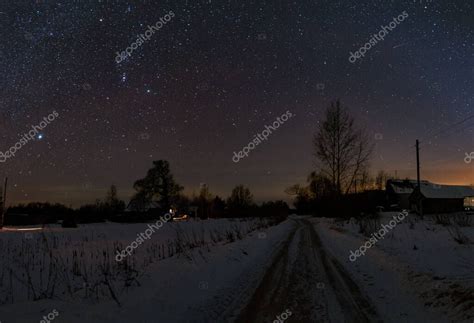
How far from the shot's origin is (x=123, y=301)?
7094 millimetres

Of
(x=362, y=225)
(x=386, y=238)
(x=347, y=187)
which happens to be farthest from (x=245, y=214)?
(x=386, y=238)

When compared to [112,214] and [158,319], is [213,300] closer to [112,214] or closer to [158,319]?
[158,319]

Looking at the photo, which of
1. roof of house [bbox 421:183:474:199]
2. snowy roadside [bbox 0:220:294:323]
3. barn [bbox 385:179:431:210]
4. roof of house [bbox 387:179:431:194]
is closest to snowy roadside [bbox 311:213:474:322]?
snowy roadside [bbox 0:220:294:323]

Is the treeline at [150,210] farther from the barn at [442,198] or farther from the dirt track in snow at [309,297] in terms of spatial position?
the dirt track in snow at [309,297]

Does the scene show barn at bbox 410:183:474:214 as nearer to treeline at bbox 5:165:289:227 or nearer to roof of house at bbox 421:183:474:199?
roof of house at bbox 421:183:474:199

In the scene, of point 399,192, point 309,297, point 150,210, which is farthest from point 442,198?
point 309,297

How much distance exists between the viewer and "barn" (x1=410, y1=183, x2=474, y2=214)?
70.0 metres

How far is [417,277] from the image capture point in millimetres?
8992

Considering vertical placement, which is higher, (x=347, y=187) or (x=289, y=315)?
(x=347, y=187)

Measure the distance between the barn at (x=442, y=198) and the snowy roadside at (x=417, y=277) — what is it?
59.8m

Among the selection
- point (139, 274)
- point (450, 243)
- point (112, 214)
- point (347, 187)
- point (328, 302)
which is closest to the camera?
point (328, 302)

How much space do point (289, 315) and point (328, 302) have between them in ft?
3.63

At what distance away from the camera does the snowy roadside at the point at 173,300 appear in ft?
20.3

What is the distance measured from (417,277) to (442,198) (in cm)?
7338
